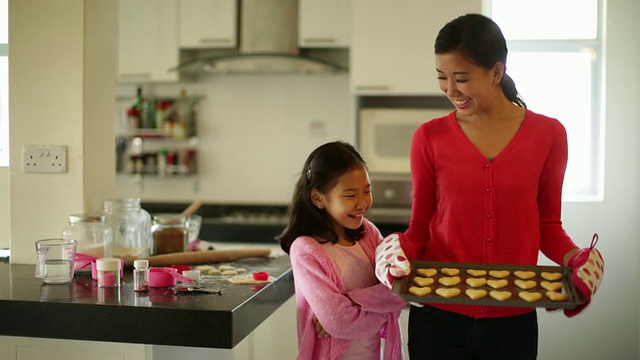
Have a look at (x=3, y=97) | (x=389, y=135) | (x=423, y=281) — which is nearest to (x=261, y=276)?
(x=423, y=281)

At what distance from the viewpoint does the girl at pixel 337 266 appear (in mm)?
1617

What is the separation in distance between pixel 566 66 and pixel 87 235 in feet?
8.07

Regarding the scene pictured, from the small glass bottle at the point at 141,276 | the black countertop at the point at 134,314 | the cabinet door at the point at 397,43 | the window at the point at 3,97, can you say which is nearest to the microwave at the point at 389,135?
the cabinet door at the point at 397,43

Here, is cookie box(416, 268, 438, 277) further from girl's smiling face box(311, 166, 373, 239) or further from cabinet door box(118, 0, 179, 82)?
cabinet door box(118, 0, 179, 82)

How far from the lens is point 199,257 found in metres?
2.22

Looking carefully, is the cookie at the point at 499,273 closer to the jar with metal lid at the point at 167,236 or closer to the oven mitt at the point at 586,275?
the oven mitt at the point at 586,275

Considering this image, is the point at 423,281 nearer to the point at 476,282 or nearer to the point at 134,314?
the point at 476,282

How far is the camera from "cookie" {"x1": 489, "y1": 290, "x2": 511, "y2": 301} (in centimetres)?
137

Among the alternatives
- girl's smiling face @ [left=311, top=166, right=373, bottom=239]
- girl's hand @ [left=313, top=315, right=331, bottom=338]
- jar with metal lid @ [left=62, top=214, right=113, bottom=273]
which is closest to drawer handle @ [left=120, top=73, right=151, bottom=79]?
jar with metal lid @ [left=62, top=214, right=113, bottom=273]

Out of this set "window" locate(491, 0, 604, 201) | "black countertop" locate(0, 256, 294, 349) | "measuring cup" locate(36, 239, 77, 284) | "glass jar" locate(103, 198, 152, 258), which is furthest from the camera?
"window" locate(491, 0, 604, 201)

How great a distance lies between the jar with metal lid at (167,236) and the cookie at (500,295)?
123cm

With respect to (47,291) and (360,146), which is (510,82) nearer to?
(47,291)

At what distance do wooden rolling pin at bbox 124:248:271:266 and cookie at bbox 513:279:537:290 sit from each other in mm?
1081

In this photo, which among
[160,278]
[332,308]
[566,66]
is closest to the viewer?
[332,308]
